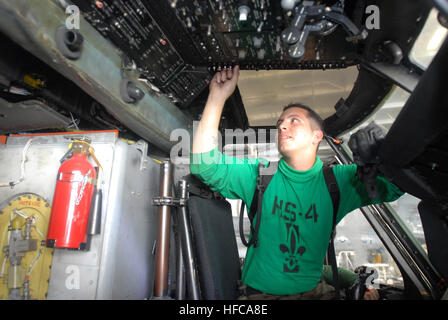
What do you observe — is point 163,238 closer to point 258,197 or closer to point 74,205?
point 74,205

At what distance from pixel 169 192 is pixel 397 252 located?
1.58 meters

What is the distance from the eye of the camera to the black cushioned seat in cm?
115

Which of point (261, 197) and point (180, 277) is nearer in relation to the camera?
point (180, 277)

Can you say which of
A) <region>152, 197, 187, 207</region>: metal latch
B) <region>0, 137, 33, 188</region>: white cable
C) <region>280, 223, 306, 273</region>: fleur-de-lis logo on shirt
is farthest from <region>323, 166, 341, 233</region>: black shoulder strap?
<region>0, 137, 33, 188</region>: white cable

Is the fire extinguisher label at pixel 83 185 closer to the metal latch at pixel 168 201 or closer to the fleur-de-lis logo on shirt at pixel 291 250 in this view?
the metal latch at pixel 168 201

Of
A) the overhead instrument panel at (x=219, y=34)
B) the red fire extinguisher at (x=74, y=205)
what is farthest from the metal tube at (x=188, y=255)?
the overhead instrument panel at (x=219, y=34)

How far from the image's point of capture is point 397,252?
1.66 meters

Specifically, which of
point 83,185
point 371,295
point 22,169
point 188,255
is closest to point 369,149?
point 188,255

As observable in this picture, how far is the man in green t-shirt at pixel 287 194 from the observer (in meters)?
1.33

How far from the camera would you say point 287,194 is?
1.50m

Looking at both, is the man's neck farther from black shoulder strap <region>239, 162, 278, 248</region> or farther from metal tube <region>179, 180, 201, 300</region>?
metal tube <region>179, 180, 201, 300</region>

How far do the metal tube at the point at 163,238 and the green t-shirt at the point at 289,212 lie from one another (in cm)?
20

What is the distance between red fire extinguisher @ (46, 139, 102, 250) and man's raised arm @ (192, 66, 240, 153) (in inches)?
22.2

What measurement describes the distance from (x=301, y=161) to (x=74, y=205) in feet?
4.18
